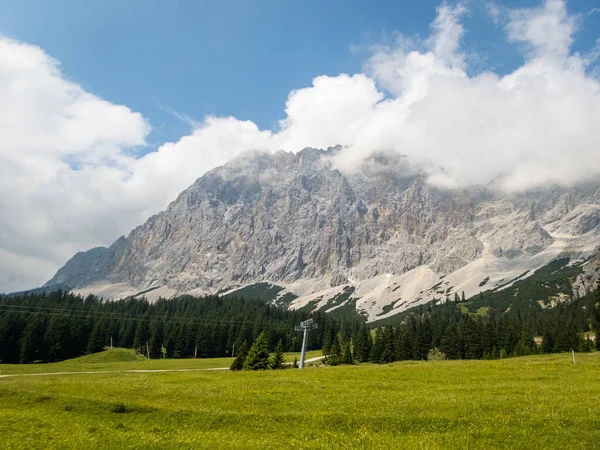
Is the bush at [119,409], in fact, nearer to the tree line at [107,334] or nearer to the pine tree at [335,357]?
the pine tree at [335,357]

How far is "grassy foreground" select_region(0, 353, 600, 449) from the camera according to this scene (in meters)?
19.4

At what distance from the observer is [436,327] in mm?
149500

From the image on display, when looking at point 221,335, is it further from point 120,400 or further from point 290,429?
point 290,429

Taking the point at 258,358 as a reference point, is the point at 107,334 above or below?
above

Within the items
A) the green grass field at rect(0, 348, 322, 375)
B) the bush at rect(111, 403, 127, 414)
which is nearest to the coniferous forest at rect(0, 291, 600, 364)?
the green grass field at rect(0, 348, 322, 375)

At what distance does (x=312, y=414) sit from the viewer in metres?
Result: 24.1

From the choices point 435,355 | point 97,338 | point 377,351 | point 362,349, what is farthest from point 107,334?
point 435,355

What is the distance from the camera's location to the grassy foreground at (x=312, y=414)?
63.7ft

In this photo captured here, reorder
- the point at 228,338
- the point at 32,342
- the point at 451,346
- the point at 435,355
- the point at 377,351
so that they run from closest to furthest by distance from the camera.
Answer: the point at 377,351 < the point at 435,355 < the point at 32,342 < the point at 451,346 < the point at 228,338

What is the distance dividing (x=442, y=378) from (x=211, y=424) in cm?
2488

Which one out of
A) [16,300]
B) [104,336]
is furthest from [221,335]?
[16,300]

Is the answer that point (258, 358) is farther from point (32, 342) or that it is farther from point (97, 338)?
point (97, 338)

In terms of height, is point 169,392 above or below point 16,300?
below

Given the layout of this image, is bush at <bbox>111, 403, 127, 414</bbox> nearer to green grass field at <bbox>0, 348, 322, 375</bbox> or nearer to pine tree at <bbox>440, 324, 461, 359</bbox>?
green grass field at <bbox>0, 348, 322, 375</bbox>
